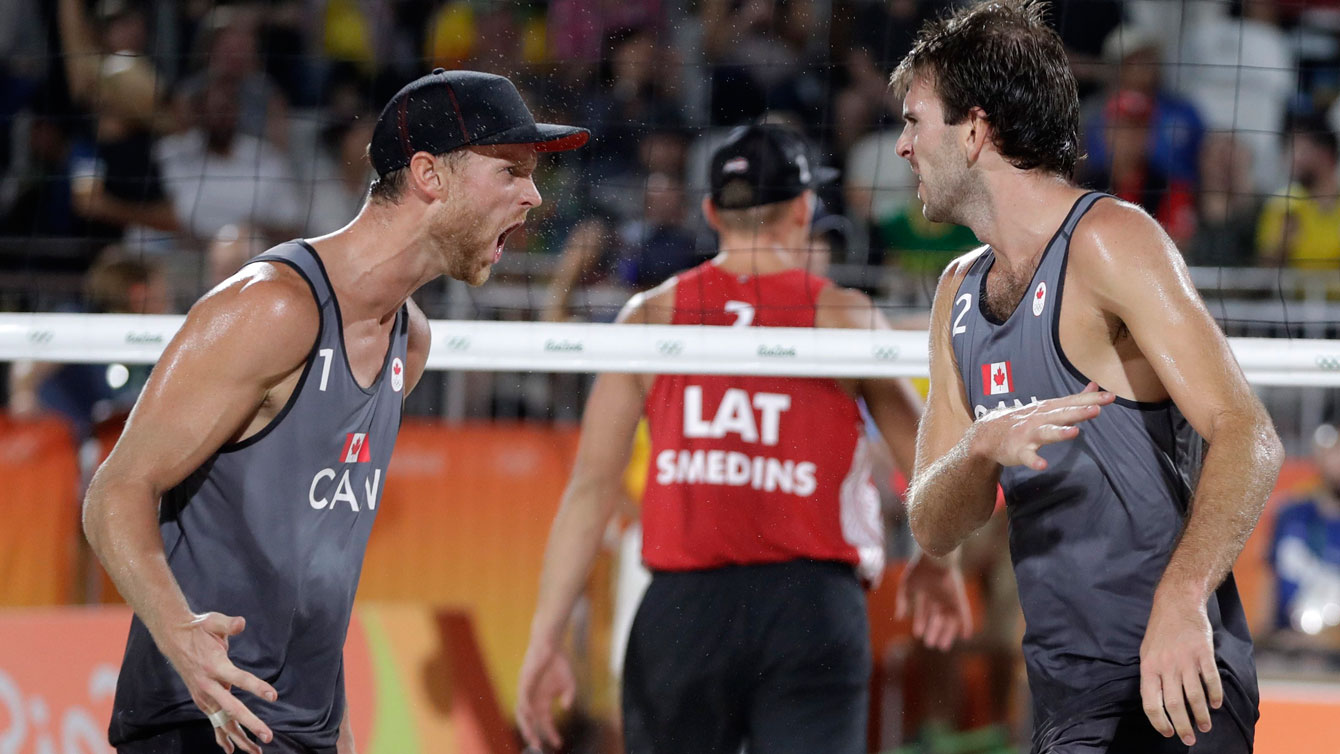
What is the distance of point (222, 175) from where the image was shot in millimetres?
8305

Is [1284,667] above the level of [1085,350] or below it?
below

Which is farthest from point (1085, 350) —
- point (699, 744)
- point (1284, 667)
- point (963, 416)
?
point (1284, 667)

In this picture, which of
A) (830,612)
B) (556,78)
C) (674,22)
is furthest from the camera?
(674,22)

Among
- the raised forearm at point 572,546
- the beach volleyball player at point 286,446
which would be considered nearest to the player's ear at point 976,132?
the beach volleyball player at point 286,446

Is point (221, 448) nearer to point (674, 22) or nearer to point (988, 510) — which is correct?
point (988, 510)

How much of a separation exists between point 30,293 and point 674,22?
4.44 meters

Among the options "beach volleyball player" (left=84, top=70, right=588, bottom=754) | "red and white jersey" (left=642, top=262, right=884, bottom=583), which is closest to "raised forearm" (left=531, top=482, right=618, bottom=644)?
"red and white jersey" (left=642, top=262, right=884, bottom=583)

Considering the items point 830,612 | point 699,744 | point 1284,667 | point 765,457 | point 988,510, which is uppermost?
point 988,510

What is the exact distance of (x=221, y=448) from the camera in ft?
10.1

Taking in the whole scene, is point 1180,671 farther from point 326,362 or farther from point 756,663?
point 756,663

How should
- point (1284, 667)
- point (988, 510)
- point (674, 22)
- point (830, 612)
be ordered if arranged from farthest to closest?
point (674, 22) < point (1284, 667) < point (830, 612) < point (988, 510)

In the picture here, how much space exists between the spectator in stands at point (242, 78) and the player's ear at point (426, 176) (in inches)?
216

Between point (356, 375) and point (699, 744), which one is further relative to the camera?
point (699, 744)

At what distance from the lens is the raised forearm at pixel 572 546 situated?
4773mm
